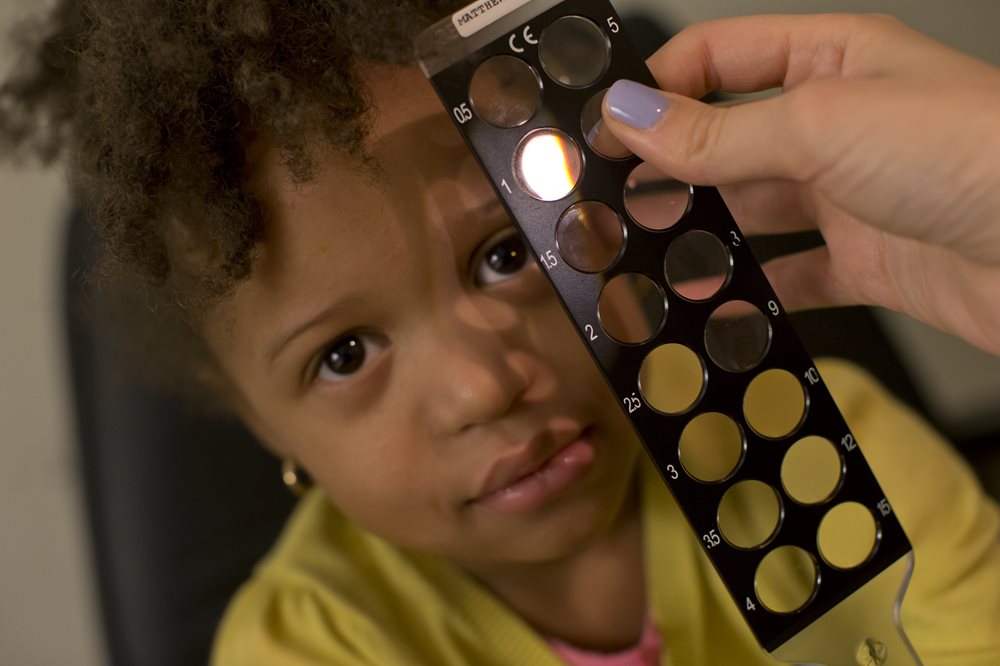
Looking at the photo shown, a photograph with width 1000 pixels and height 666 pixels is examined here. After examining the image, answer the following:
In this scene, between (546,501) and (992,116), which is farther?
(546,501)

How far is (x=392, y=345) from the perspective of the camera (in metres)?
0.53

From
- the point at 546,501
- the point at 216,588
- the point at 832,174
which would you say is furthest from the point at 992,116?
the point at 216,588

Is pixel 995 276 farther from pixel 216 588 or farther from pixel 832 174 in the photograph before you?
pixel 216 588

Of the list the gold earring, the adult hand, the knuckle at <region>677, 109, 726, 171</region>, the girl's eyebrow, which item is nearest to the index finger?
the adult hand

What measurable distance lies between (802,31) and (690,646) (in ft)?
1.30

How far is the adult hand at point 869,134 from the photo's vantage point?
1.29 ft

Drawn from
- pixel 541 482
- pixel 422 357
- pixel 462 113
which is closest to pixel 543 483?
pixel 541 482

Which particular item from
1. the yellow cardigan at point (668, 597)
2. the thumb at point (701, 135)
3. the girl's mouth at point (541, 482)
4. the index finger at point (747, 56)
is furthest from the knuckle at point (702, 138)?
the yellow cardigan at point (668, 597)

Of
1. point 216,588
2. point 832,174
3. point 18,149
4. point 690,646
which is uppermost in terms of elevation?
point 18,149

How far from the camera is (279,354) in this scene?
0.54m

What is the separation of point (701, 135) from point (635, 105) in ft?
0.11

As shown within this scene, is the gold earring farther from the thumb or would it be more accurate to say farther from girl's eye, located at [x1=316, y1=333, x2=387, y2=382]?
the thumb

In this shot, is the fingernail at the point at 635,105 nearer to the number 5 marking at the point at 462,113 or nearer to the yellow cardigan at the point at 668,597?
the number 5 marking at the point at 462,113

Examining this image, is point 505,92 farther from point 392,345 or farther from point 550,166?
point 392,345
